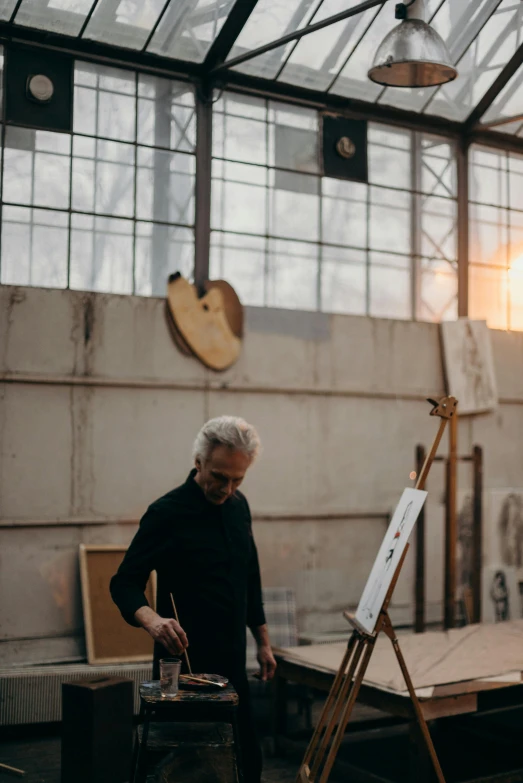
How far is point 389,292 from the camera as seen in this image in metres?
9.05

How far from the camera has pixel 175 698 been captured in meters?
3.35

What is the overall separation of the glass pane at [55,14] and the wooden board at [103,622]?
3967mm

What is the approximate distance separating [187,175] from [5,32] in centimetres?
177

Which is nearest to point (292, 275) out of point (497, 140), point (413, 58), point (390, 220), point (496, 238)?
point (390, 220)

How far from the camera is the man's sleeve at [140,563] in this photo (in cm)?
377

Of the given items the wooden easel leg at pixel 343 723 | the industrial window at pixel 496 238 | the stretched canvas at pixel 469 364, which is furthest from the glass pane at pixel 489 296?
the wooden easel leg at pixel 343 723

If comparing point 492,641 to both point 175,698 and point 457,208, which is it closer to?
point 175,698

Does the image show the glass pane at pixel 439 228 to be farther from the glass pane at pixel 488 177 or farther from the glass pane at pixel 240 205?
the glass pane at pixel 240 205

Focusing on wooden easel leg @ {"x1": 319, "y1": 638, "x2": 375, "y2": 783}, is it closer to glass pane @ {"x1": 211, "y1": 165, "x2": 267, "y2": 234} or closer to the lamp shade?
the lamp shade

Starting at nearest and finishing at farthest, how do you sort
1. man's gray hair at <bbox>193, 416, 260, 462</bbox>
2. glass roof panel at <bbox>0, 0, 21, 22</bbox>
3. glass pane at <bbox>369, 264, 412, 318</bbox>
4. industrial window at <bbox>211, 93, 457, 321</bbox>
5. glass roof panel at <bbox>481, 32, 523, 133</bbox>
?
man's gray hair at <bbox>193, 416, 260, 462</bbox> → glass roof panel at <bbox>0, 0, 21, 22</bbox> → industrial window at <bbox>211, 93, 457, 321</bbox> → glass pane at <bbox>369, 264, 412, 318</bbox> → glass roof panel at <bbox>481, 32, 523, 133</bbox>

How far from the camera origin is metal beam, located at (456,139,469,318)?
30.8 feet

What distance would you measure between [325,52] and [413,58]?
300 centimetres

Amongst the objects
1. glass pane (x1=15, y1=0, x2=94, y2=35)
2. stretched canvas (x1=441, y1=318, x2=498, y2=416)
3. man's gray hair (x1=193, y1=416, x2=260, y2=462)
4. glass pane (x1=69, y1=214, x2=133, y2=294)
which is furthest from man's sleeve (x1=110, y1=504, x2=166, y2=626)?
stretched canvas (x1=441, y1=318, x2=498, y2=416)

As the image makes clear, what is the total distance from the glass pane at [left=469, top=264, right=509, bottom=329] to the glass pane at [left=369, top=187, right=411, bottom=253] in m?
0.83
